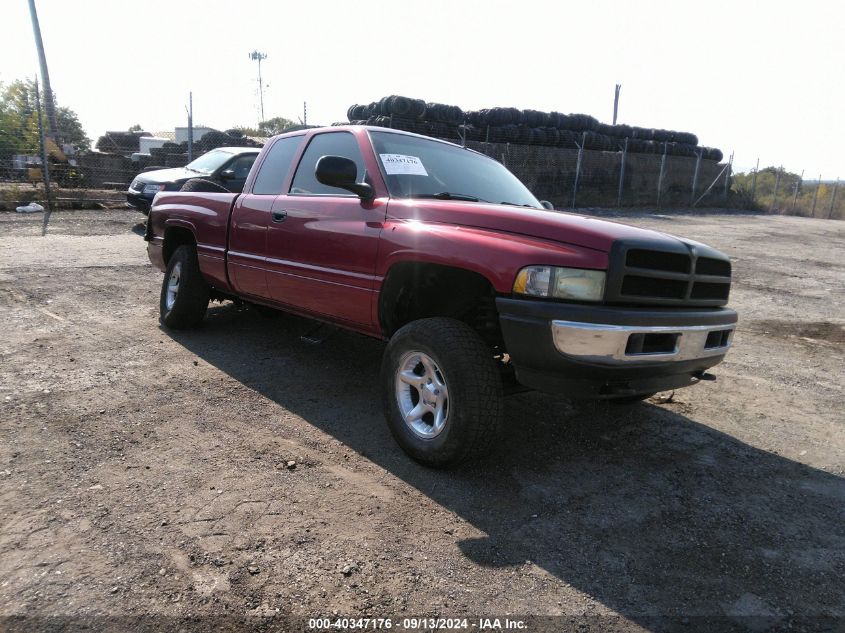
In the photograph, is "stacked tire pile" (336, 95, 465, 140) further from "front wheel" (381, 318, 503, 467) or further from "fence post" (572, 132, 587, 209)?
"front wheel" (381, 318, 503, 467)

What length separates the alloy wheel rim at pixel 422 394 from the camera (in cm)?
310

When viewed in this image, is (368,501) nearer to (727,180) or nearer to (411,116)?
(411,116)

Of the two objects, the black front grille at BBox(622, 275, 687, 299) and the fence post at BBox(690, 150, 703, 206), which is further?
the fence post at BBox(690, 150, 703, 206)

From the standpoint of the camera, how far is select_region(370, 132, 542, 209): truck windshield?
3695 mm

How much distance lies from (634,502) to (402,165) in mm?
2355

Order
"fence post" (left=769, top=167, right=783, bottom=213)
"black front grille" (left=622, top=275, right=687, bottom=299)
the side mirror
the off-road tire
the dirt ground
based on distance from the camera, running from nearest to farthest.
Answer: the dirt ground
"black front grille" (left=622, top=275, right=687, bottom=299)
the side mirror
the off-road tire
"fence post" (left=769, top=167, right=783, bottom=213)

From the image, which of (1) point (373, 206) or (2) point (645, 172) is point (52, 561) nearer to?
(1) point (373, 206)

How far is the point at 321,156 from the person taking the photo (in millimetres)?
4125

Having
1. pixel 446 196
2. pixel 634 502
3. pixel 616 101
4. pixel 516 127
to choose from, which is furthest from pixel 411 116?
pixel 616 101

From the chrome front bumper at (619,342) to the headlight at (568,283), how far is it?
151 millimetres

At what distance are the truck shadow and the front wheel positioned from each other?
17cm

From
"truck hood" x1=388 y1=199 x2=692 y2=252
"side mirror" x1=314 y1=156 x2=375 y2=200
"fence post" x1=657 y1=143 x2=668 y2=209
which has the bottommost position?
"truck hood" x1=388 y1=199 x2=692 y2=252

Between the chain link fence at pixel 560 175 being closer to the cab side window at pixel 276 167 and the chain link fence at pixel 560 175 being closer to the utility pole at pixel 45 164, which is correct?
the utility pole at pixel 45 164

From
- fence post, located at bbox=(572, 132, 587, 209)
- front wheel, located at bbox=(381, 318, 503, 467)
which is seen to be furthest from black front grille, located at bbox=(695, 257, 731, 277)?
fence post, located at bbox=(572, 132, 587, 209)
